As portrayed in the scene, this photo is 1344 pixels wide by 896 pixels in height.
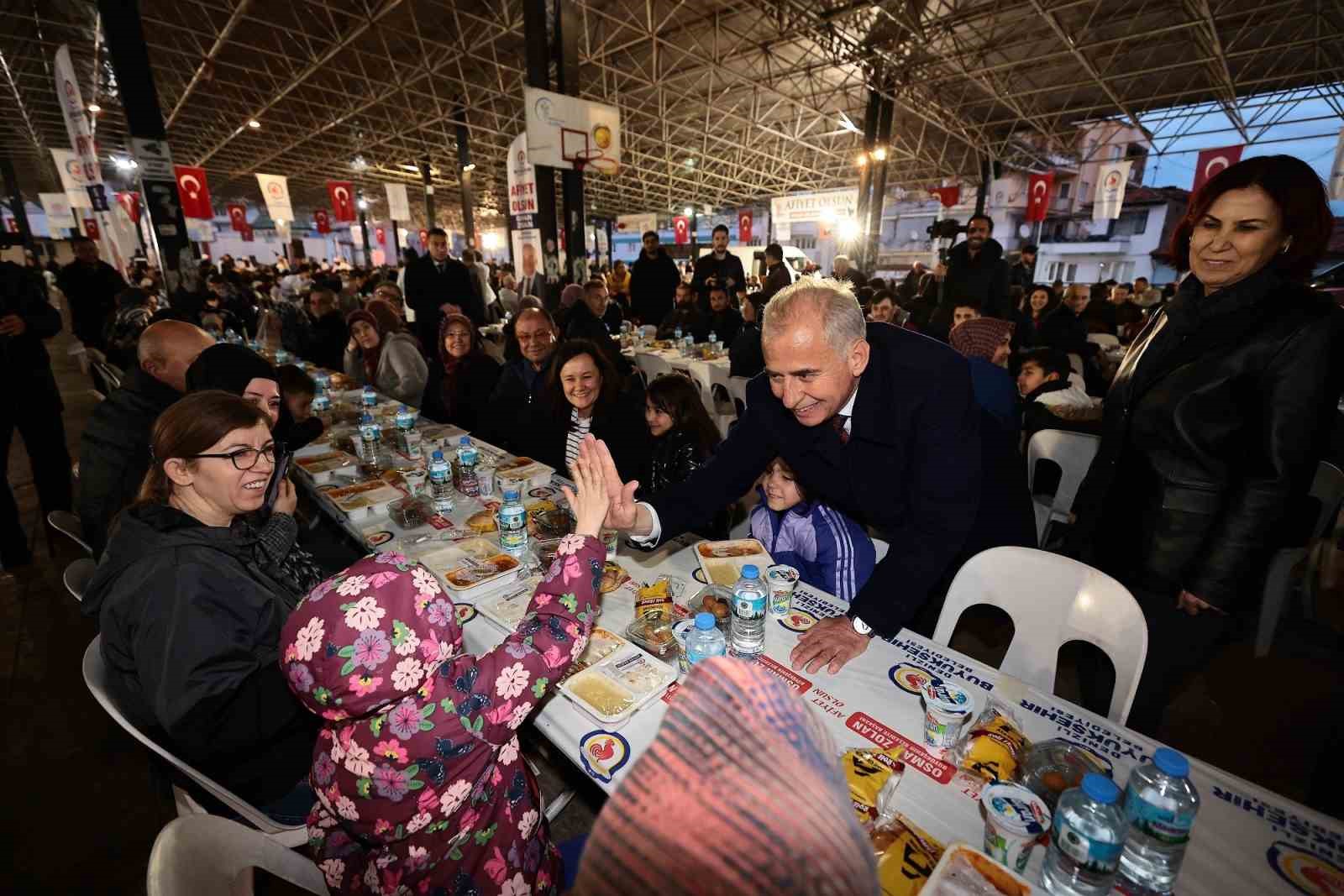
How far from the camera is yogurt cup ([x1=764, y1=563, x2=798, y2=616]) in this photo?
1.93 meters

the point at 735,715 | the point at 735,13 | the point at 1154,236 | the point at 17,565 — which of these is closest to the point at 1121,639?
the point at 735,715

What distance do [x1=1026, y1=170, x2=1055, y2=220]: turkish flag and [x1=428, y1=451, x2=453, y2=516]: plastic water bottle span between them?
55.3 ft

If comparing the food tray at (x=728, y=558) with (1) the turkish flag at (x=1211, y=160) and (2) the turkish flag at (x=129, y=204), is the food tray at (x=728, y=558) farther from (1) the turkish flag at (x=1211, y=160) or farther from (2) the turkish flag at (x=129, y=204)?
(2) the turkish flag at (x=129, y=204)

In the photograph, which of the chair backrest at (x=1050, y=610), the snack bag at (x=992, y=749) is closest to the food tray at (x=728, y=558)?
the chair backrest at (x=1050, y=610)

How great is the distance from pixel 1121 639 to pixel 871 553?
856 millimetres

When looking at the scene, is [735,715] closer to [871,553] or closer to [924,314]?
[871,553]

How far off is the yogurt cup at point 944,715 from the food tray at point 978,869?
1.12 ft

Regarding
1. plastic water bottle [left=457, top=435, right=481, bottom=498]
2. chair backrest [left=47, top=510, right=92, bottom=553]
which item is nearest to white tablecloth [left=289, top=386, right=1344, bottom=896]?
plastic water bottle [left=457, top=435, right=481, bottom=498]

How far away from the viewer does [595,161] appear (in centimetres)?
827

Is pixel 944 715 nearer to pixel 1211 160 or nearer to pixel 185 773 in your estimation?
pixel 185 773

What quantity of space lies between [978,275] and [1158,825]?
19.8ft

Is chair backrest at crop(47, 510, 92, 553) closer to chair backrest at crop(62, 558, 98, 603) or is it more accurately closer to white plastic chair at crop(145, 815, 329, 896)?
chair backrest at crop(62, 558, 98, 603)

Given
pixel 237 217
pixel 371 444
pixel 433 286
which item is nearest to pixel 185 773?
pixel 371 444

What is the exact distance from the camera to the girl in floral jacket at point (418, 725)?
1081mm
